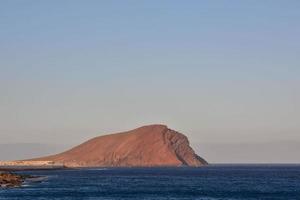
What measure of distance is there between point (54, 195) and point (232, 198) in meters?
25.1

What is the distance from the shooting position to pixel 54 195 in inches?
4050

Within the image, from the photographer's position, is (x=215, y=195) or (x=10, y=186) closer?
(x=215, y=195)

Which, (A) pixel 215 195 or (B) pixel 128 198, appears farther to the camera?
(A) pixel 215 195

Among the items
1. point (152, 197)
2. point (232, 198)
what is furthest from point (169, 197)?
point (232, 198)

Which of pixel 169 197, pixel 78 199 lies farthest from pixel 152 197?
pixel 78 199

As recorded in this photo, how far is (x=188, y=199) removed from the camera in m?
95.4

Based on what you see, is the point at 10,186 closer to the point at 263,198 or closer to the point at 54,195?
the point at 54,195

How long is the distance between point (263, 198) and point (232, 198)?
428 centimetres

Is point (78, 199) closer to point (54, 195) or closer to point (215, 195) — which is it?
point (54, 195)

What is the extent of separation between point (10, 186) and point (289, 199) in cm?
5487

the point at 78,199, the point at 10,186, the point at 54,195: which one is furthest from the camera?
the point at 10,186

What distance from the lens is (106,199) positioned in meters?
95.0

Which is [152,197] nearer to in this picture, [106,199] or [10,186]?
[106,199]

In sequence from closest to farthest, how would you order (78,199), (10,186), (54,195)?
(78,199)
(54,195)
(10,186)
